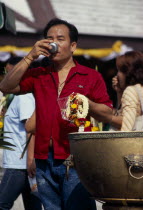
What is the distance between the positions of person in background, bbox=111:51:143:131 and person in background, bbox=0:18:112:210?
36cm

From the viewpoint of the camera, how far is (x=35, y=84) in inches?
181

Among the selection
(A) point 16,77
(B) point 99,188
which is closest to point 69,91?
(A) point 16,77

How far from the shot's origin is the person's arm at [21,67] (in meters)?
4.34

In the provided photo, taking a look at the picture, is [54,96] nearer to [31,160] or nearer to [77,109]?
[77,109]

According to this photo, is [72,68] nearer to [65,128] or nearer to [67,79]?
[67,79]

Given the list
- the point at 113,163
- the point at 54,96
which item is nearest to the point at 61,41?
the point at 54,96

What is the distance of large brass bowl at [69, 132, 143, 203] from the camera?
3.87m

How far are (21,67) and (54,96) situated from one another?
0.31m

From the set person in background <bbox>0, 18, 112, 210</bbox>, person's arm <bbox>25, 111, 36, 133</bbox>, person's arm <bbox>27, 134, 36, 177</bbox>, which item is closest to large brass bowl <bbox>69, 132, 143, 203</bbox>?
person in background <bbox>0, 18, 112, 210</bbox>

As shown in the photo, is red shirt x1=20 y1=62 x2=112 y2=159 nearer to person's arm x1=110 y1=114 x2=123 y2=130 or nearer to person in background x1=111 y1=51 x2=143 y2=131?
person in background x1=111 y1=51 x2=143 y2=131

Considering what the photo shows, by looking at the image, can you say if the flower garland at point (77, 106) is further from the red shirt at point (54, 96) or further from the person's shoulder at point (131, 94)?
the person's shoulder at point (131, 94)

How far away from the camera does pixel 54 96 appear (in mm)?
4484

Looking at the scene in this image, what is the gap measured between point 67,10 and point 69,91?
342 inches

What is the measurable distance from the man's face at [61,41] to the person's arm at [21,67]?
0.46 feet
